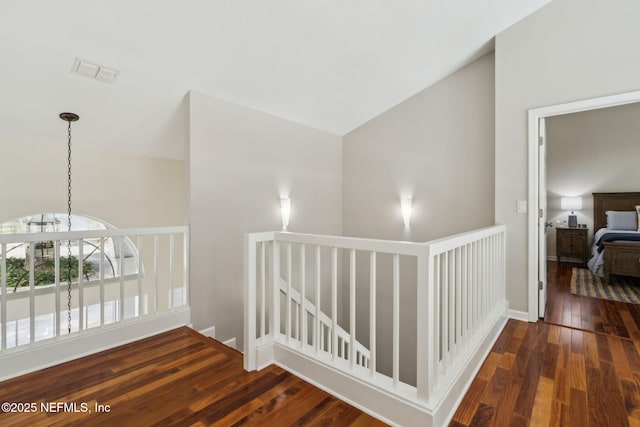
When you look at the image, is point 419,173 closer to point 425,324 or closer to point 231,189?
point 231,189

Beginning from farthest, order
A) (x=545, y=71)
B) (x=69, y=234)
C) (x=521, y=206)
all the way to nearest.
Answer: (x=521, y=206) → (x=545, y=71) → (x=69, y=234)

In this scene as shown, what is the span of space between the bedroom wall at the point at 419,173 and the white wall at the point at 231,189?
0.92 m

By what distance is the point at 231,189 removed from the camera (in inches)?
120

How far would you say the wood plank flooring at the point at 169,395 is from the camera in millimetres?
1460

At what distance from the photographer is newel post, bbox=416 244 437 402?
4.32 ft

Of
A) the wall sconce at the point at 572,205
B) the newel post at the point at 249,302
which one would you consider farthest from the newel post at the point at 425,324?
the wall sconce at the point at 572,205

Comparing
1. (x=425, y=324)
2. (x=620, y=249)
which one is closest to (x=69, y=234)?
(x=425, y=324)

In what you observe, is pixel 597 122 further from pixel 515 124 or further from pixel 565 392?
pixel 565 392

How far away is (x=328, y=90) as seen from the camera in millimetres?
3324

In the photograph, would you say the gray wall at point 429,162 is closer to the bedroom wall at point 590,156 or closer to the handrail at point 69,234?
the bedroom wall at point 590,156

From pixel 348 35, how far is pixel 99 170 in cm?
345

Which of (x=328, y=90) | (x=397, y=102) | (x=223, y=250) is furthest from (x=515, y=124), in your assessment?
(x=223, y=250)

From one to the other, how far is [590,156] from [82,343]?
7.01m

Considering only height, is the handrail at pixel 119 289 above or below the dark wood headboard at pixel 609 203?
below
